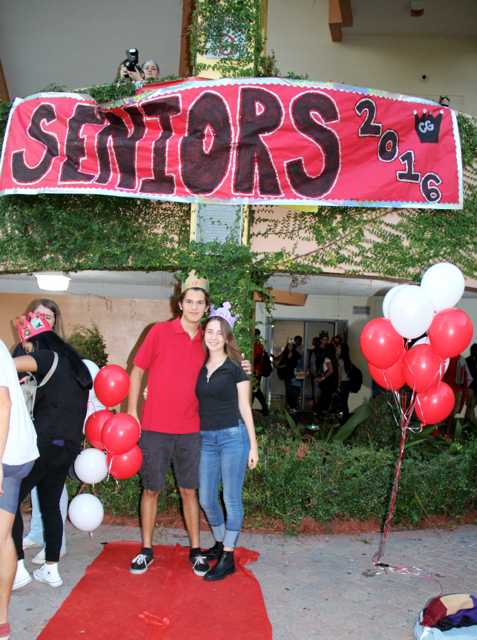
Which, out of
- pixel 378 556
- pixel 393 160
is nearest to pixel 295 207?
pixel 393 160

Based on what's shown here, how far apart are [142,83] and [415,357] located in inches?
139

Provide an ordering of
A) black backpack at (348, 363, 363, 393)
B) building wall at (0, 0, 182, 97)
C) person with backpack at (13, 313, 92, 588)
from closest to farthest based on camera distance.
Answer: person with backpack at (13, 313, 92, 588)
black backpack at (348, 363, 363, 393)
building wall at (0, 0, 182, 97)

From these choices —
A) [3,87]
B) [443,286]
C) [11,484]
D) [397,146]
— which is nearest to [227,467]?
[11,484]

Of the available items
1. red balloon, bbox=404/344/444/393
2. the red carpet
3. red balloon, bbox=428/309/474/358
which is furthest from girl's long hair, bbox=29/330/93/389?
red balloon, bbox=428/309/474/358

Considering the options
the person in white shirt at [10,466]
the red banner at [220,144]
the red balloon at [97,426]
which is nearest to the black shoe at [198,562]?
the red balloon at [97,426]

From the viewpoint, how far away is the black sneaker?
407 cm

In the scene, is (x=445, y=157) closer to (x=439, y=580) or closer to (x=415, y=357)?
(x=415, y=357)

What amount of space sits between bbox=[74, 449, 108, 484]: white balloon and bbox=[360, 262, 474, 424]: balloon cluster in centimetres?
191

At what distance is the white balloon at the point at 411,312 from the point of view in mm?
3973

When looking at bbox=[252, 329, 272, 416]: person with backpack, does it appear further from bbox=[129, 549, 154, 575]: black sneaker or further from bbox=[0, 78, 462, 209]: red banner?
bbox=[129, 549, 154, 575]: black sneaker

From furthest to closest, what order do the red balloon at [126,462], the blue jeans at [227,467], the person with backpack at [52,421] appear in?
the red balloon at [126,462]
the blue jeans at [227,467]
the person with backpack at [52,421]

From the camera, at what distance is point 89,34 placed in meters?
11.0

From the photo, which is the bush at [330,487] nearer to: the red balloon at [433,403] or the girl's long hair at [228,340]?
the red balloon at [433,403]

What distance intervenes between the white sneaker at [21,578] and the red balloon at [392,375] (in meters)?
2.61
